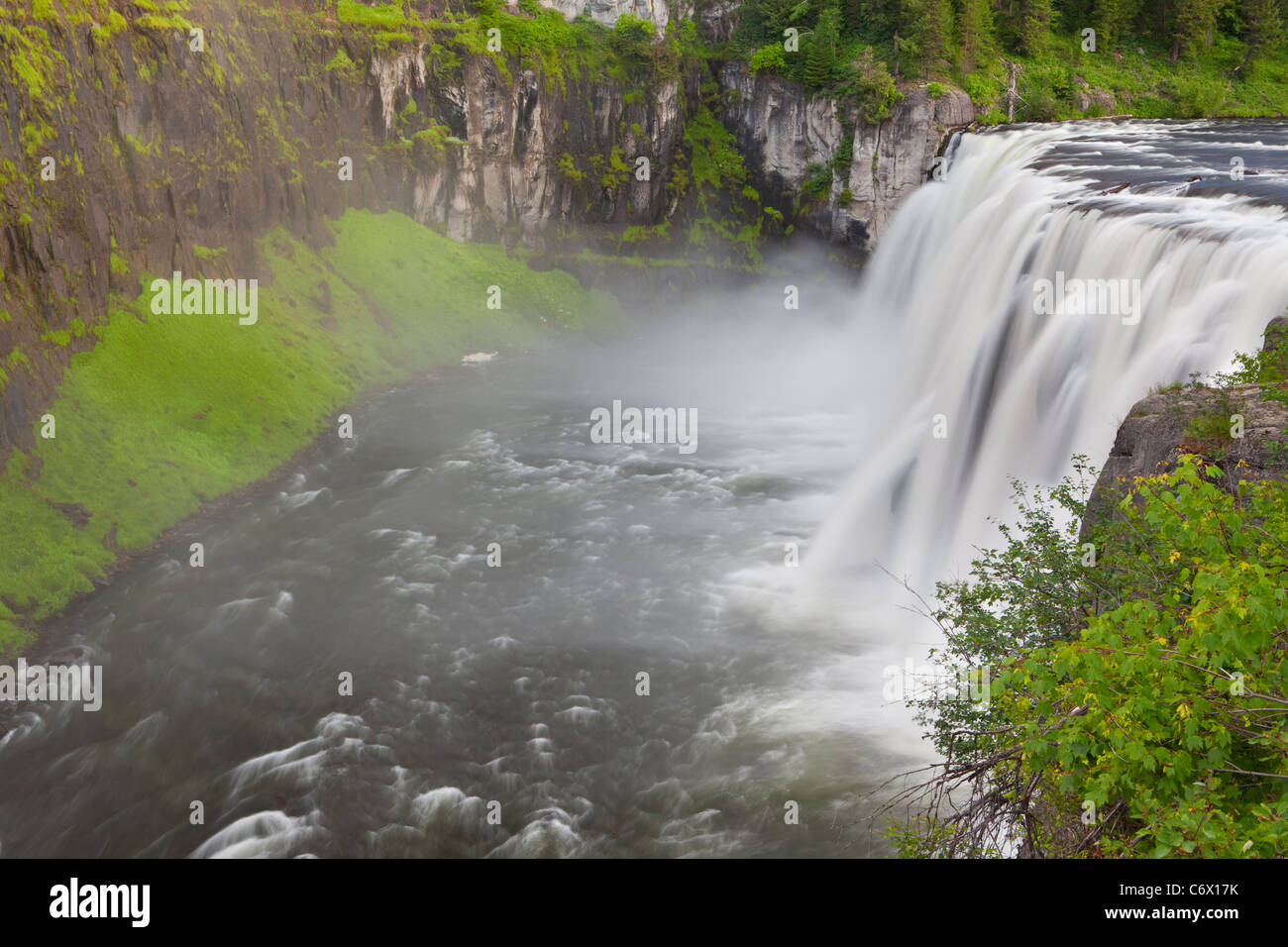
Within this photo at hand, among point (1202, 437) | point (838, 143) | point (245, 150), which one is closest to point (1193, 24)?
point (838, 143)

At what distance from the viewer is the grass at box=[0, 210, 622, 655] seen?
24.9 m

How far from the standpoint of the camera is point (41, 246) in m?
28.0

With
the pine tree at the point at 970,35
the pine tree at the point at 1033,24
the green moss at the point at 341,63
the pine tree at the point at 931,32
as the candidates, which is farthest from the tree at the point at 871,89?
the green moss at the point at 341,63

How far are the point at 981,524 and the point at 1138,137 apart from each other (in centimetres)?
2638

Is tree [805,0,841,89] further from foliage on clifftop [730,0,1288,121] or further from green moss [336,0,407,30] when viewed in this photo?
green moss [336,0,407,30]

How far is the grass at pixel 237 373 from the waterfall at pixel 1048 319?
2044 cm

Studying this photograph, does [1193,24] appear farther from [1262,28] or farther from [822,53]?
[822,53]

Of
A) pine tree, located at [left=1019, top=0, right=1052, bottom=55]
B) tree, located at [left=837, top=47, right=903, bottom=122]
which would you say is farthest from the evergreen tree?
tree, located at [left=837, top=47, right=903, bottom=122]

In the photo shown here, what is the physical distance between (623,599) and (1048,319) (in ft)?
47.9

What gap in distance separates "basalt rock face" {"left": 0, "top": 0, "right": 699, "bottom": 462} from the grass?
1175 millimetres

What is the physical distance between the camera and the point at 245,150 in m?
38.6

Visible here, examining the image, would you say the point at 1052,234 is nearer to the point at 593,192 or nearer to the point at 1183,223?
the point at 1183,223
